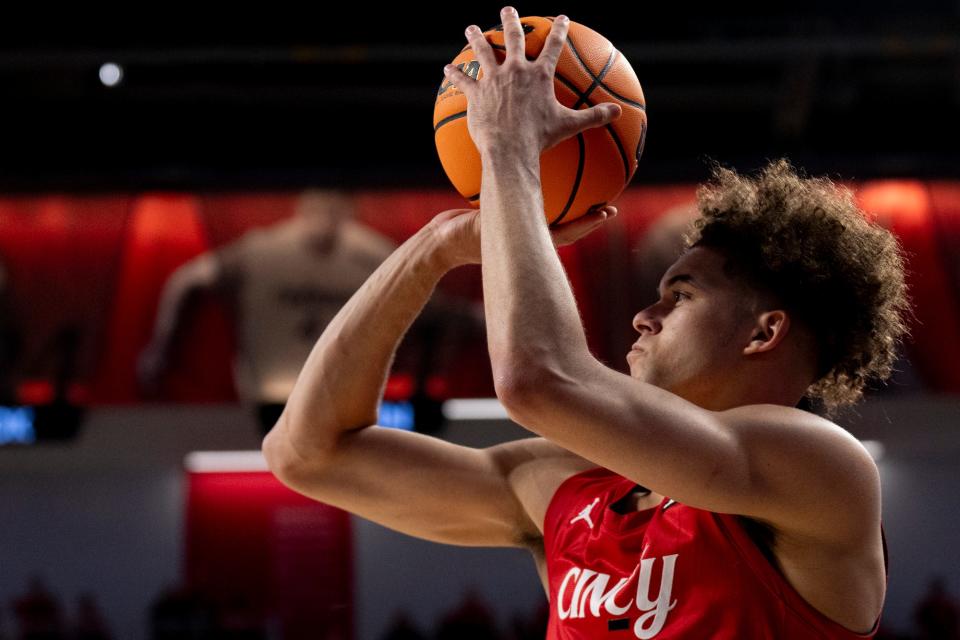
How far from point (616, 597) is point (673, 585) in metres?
0.10

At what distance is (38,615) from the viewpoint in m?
9.98

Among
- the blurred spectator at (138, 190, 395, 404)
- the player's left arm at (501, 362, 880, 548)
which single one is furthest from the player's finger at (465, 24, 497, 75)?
the blurred spectator at (138, 190, 395, 404)

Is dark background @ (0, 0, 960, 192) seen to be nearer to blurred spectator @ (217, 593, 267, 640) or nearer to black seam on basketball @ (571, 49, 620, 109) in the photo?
blurred spectator @ (217, 593, 267, 640)

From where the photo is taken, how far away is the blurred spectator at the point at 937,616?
932 cm

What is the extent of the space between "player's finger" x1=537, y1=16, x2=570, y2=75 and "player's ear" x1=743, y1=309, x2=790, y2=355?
54 cm

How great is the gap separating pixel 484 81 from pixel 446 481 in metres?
0.81

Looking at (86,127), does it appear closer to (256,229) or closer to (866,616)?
(256,229)

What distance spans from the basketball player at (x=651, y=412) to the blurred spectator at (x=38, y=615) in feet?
27.1

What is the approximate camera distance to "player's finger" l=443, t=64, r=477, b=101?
1899 mm

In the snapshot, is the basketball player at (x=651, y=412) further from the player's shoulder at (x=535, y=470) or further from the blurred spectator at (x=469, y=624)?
the blurred spectator at (x=469, y=624)

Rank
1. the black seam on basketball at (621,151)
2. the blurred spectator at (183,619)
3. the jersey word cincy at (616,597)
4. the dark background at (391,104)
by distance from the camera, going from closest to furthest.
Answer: the jersey word cincy at (616,597), the black seam on basketball at (621,151), the dark background at (391,104), the blurred spectator at (183,619)

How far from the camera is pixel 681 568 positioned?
1872mm

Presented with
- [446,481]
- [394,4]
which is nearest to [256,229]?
[394,4]

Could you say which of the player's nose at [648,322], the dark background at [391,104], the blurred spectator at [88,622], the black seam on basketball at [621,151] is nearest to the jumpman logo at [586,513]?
the player's nose at [648,322]
